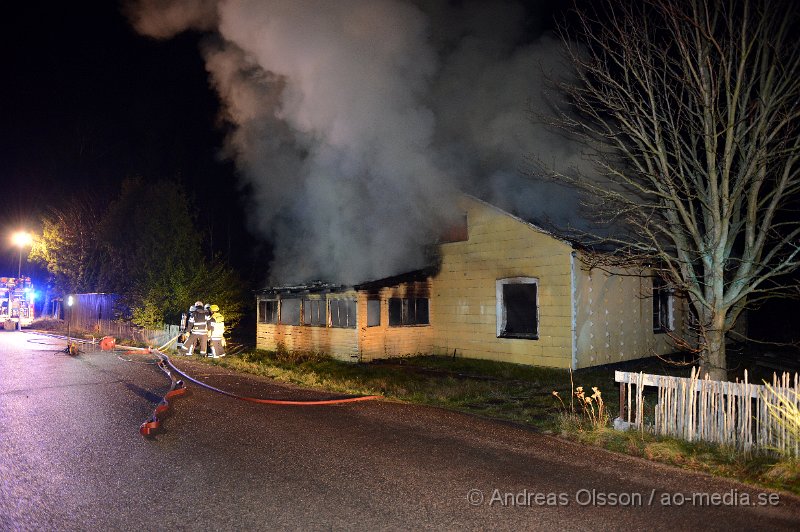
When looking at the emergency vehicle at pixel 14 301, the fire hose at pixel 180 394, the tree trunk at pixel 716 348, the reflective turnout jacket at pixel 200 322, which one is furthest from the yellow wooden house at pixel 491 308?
the emergency vehicle at pixel 14 301

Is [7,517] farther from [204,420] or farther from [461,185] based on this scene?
[461,185]

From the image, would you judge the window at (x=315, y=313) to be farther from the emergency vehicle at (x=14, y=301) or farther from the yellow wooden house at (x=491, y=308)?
the emergency vehicle at (x=14, y=301)

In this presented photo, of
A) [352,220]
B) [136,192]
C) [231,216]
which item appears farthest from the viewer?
[231,216]

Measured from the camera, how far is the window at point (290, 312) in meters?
16.2

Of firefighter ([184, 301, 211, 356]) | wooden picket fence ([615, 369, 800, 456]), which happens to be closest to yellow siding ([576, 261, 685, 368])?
wooden picket fence ([615, 369, 800, 456])

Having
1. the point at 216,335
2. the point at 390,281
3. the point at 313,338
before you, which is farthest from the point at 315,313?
the point at 216,335

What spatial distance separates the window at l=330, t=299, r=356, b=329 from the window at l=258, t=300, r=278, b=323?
300 centimetres

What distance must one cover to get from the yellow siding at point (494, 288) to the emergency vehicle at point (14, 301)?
83.1 feet

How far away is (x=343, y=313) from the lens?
1462 centimetres

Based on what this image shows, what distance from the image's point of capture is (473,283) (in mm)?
14445

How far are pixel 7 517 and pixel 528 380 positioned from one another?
30.2ft

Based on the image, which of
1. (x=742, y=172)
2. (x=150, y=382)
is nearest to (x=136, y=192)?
(x=150, y=382)

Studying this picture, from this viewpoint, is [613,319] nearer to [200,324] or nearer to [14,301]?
[200,324]

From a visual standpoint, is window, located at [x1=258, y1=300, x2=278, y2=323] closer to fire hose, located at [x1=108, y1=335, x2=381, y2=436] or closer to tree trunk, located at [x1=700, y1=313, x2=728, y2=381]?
fire hose, located at [x1=108, y1=335, x2=381, y2=436]
